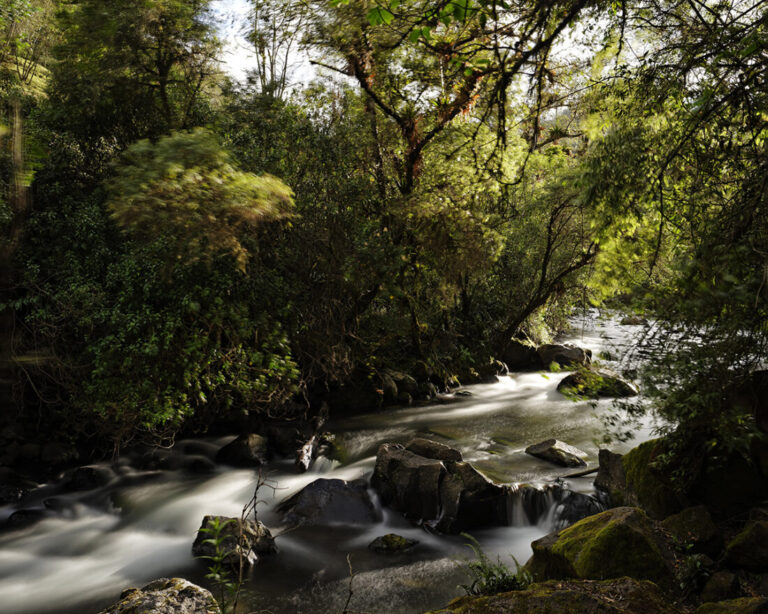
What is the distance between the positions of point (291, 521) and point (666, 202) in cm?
665

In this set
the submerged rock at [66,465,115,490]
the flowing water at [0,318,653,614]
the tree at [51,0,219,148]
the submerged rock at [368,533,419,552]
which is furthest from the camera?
the tree at [51,0,219,148]

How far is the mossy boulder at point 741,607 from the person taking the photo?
2.98 metres

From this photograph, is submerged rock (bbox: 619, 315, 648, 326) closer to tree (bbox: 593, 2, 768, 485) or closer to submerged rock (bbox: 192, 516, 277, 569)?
tree (bbox: 593, 2, 768, 485)

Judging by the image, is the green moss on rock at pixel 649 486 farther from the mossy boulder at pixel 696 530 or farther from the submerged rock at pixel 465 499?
the submerged rock at pixel 465 499

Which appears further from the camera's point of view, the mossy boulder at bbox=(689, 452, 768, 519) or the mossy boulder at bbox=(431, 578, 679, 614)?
the mossy boulder at bbox=(689, 452, 768, 519)

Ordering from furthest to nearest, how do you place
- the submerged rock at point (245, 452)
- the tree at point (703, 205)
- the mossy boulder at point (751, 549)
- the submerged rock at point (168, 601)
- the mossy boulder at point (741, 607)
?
Result: 1. the submerged rock at point (245, 452)
2. the mossy boulder at point (751, 549)
3. the tree at point (703, 205)
4. the submerged rock at point (168, 601)
5. the mossy boulder at point (741, 607)

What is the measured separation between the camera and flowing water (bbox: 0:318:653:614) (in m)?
5.93

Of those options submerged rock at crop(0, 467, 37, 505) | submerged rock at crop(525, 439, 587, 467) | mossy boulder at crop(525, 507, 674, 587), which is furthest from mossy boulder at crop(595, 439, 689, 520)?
submerged rock at crop(0, 467, 37, 505)

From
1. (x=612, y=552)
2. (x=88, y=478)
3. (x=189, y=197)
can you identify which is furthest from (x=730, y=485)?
(x=88, y=478)

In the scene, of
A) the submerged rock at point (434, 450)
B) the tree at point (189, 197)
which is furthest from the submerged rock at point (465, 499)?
the tree at point (189, 197)

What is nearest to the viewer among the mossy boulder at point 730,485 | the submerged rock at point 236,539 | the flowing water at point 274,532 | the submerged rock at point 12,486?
the mossy boulder at point 730,485

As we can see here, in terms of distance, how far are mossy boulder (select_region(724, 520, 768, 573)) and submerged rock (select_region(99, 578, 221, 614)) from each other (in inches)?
190

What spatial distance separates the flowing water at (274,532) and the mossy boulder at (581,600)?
7.41 ft

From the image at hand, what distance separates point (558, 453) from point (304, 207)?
255 inches
